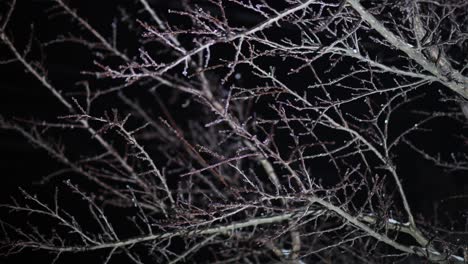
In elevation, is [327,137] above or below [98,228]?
above

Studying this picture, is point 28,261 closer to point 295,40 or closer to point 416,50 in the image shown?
point 295,40

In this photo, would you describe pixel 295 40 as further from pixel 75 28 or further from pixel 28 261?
pixel 28 261

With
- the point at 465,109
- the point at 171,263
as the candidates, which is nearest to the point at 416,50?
the point at 465,109

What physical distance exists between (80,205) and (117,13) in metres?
3.43

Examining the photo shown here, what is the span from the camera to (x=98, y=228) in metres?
7.21

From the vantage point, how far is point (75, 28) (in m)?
6.59

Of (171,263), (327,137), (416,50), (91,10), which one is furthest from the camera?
(327,137)

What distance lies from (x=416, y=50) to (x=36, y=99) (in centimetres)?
622

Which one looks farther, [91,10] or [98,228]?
[98,228]

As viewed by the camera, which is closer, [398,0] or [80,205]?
[398,0]

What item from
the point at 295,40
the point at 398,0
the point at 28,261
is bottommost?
the point at 28,261

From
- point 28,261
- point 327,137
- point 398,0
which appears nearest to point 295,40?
point 327,137

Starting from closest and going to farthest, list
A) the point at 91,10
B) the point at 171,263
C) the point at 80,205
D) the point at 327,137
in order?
the point at 171,263 → the point at 91,10 → the point at 80,205 → the point at 327,137

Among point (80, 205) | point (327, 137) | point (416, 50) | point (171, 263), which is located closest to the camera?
point (416, 50)
